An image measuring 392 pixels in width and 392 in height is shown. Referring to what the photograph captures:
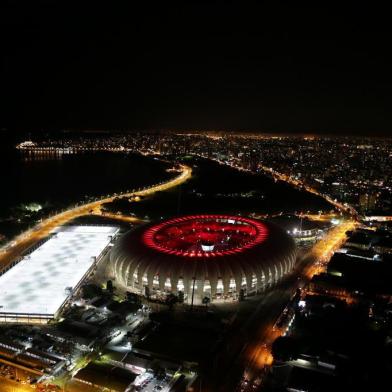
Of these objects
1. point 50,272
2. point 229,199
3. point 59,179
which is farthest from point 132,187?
point 50,272

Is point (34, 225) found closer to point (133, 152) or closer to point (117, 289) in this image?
point (117, 289)

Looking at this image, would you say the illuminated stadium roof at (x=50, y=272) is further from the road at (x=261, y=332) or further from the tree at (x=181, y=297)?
the road at (x=261, y=332)

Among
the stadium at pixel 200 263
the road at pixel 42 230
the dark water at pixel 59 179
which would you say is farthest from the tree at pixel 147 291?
the dark water at pixel 59 179

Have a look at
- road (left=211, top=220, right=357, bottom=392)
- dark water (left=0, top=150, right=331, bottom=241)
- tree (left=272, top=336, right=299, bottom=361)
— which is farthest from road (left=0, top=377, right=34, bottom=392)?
dark water (left=0, top=150, right=331, bottom=241)

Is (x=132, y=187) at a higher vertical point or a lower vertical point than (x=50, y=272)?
lower

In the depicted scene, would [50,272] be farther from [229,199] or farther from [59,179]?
[59,179]

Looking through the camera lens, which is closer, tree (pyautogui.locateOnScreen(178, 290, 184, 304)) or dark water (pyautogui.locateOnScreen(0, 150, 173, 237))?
tree (pyautogui.locateOnScreen(178, 290, 184, 304))

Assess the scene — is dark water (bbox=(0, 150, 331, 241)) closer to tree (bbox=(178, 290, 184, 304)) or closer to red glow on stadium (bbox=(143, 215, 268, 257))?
red glow on stadium (bbox=(143, 215, 268, 257))
